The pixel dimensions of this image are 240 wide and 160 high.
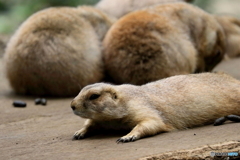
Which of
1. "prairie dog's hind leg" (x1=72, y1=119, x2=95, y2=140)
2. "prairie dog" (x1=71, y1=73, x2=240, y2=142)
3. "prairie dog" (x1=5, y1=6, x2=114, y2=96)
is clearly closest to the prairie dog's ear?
"prairie dog" (x1=5, y1=6, x2=114, y2=96)

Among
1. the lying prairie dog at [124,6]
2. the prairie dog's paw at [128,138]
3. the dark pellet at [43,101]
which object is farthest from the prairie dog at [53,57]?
the prairie dog's paw at [128,138]

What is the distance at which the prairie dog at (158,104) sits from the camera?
518 cm

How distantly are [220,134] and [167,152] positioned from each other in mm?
845

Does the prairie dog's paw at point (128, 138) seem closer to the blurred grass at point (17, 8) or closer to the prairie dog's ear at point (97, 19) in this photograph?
the prairie dog's ear at point (97, 19)

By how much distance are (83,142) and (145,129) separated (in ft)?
2.42

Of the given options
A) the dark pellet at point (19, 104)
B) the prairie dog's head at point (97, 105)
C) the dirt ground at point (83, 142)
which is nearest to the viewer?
the dirt ground at point (83, 142)

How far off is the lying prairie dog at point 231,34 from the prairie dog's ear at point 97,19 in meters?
3.94

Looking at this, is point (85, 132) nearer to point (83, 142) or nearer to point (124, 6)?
point (83, 142)

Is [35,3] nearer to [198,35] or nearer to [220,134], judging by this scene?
[198,35]

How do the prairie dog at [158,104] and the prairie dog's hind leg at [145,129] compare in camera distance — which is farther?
the prairie dog at [158,104]

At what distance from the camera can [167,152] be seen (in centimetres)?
433

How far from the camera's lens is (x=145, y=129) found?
16.5 feet

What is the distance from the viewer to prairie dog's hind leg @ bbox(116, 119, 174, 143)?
16.1 feet

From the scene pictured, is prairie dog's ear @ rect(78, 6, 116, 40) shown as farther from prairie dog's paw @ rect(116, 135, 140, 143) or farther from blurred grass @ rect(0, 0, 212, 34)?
prairie dog's paw @ rect(116, 135, 140, 143)
